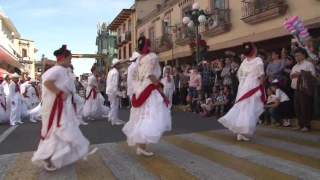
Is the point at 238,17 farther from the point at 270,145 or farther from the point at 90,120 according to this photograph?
→ the point at 270,145

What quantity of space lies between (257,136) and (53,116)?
4520mm

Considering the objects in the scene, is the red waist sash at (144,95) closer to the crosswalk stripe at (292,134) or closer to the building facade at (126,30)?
the crosswalk stripe at (292,134)

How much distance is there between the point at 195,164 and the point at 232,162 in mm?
576

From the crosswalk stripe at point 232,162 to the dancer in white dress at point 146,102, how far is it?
849mm

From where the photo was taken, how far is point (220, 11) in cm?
1947

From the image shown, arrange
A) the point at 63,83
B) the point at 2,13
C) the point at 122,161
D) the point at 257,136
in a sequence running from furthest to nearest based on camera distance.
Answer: the point at 2,13
the point at 257,136
the point at 122,161
the point at 63,83

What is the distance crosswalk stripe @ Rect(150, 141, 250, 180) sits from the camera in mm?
4844

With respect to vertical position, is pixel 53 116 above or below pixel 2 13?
below

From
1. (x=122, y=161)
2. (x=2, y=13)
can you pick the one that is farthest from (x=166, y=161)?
(x=2, y=13)

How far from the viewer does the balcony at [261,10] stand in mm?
15078

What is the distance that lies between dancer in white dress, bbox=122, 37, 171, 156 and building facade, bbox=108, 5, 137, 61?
32.3m

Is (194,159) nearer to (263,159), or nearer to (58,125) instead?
(263,159)

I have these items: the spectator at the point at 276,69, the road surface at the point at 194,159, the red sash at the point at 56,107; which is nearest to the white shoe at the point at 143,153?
the road surface at the point at 194,159

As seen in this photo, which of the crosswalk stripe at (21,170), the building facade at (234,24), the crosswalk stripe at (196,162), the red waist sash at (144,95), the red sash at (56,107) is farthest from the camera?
the building facade at (234,24)
